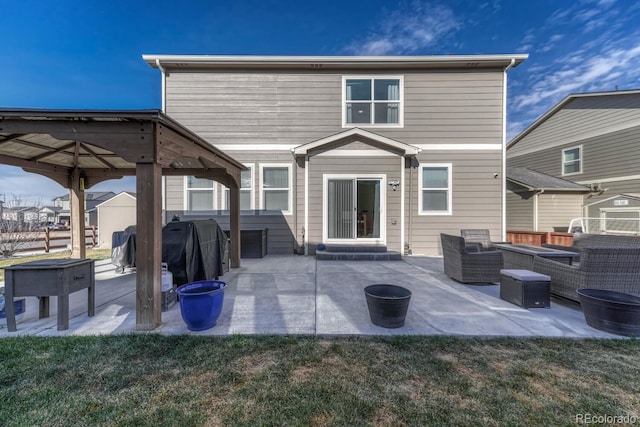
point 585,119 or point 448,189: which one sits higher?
point 585,119

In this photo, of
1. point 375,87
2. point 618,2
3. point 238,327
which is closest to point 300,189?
point 375,87

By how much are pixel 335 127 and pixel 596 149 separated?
11.6 meters

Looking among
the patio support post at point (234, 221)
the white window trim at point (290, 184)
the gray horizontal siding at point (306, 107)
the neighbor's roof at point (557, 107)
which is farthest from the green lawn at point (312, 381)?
the neighbor's roof at point (557, 107)

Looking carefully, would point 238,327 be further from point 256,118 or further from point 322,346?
point 256,118

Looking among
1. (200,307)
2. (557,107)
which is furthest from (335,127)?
(557,107)

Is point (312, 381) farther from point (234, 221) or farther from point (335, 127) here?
point (335, 127)

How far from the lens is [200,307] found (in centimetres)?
302

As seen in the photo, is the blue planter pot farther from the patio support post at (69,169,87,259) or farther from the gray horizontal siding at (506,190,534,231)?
the gray horizontal siding at (506,190,534,231)

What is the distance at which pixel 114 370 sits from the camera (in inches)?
92.6

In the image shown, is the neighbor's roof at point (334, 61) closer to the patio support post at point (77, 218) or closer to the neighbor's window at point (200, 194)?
the neighbor's window at point (200, 194)

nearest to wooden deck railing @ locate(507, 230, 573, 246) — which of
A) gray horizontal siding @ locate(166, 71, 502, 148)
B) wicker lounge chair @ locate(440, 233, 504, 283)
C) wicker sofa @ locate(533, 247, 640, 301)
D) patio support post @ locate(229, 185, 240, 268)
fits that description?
gray horizontal siding @ locate(166, 71, 502, 148)

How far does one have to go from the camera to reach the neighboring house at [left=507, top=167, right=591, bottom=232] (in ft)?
33.7

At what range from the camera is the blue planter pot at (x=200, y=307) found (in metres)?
2.99

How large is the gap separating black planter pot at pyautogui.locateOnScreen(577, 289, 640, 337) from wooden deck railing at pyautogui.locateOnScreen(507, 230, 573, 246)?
19.8 feet
